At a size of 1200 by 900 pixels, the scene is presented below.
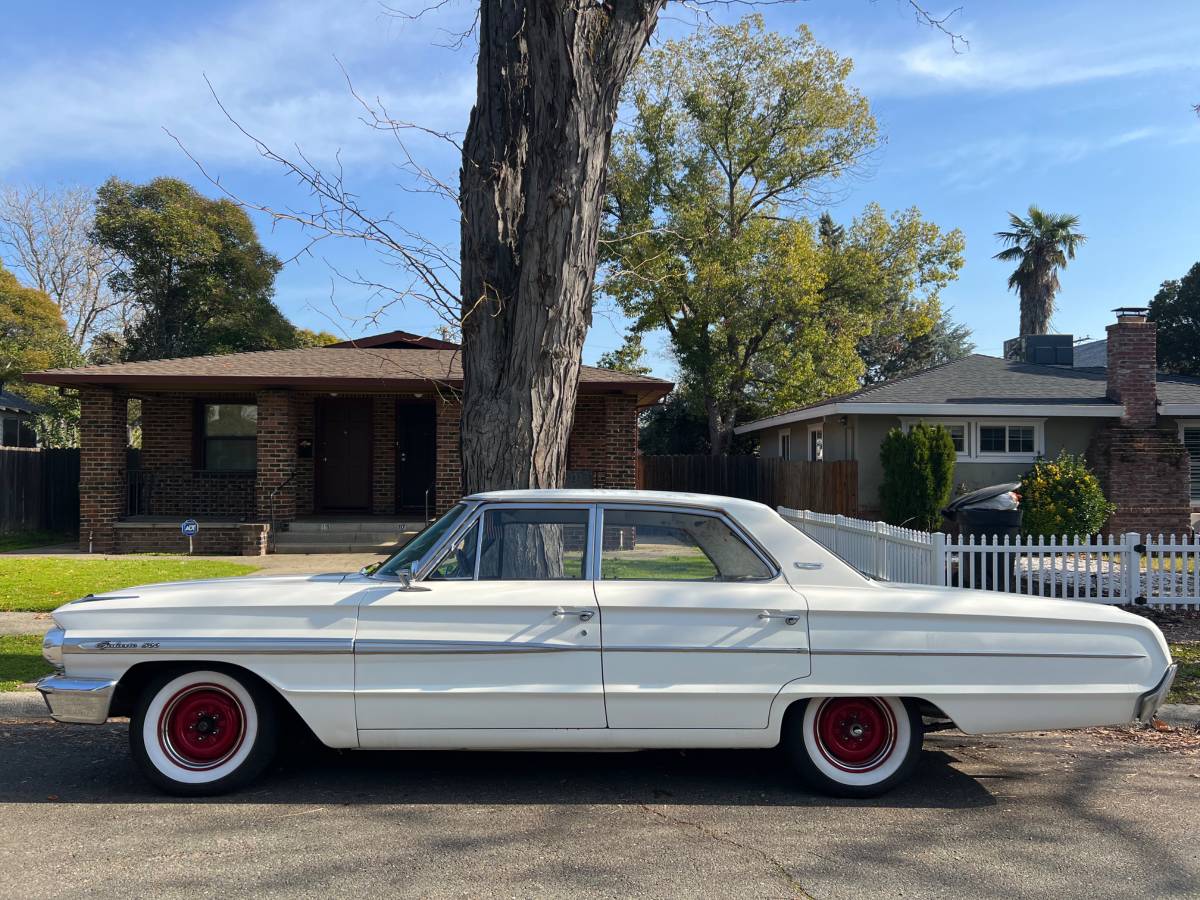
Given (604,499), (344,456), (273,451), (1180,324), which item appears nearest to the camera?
(604,499)

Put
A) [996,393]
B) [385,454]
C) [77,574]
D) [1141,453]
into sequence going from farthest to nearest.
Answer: [996,393] < [385,454] < [1141,453] < [77,574]

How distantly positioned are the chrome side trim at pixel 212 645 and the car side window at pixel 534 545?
80cm

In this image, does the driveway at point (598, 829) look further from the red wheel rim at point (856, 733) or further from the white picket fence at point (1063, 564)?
the white picket fence at point (1063, 564)

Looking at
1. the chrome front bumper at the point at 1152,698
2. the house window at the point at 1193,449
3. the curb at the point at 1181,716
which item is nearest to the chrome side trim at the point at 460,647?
the chrome front bumper at the point at 1152,698

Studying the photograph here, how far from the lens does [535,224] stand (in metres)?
7.36

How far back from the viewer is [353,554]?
16.6 metres

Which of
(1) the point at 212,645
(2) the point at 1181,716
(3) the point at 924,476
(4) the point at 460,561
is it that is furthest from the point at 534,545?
(3) the point at 924,476

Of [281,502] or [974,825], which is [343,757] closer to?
[974,825]

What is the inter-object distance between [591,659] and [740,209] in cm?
2911

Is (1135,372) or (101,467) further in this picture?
(1135,372)

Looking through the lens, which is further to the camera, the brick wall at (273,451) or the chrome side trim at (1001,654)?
the brick wall at (273,451)

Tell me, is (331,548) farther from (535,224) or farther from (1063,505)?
(1063,505)

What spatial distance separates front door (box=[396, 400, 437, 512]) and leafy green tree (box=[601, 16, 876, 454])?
11536 mm

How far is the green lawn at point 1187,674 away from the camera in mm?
7188
